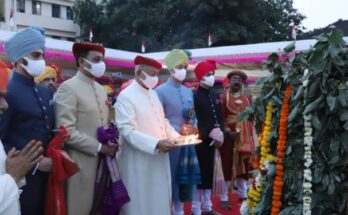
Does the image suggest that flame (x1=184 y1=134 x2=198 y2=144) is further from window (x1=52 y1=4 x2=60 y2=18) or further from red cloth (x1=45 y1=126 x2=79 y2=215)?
window (x1=52 y1=4 x2=60 y2=18)

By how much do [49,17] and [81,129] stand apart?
3776 cm

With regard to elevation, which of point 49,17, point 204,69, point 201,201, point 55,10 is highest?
point 55,10

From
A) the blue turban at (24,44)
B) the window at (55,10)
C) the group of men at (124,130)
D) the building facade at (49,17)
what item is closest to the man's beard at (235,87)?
the group of men at (124,130)

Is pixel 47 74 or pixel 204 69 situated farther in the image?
pixel 204 69

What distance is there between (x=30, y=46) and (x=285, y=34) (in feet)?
83.9

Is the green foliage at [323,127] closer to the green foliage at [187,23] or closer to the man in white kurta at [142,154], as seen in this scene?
the man in white kurta at [142,154]

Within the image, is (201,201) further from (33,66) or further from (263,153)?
(33,66)

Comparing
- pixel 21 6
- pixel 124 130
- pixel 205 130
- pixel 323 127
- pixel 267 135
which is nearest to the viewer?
pixel 323 127

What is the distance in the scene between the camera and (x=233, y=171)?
261 inches

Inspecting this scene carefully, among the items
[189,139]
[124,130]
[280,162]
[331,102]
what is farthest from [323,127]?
[124,130]

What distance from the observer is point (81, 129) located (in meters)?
4.04

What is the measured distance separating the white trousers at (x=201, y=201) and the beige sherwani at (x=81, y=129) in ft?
6.87

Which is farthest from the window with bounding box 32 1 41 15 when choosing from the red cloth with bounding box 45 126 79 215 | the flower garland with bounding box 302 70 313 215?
the flower garland with bounding box 302 70 313 215

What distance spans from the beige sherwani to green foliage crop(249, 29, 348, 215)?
1680 mm
